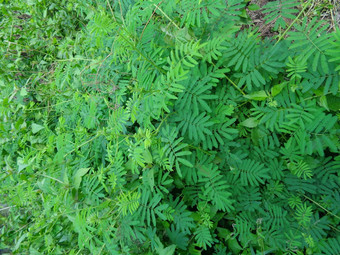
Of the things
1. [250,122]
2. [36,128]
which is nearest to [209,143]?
[250,122]

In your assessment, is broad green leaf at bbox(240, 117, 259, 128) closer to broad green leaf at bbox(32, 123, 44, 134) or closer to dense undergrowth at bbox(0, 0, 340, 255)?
dense undergrowth at bbox(0, 0, 340, 255)

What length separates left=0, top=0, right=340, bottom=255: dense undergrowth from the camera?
4.12 feet

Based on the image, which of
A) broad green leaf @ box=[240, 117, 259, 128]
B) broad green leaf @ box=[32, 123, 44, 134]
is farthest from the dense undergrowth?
broad green leaf @ box=[32, 123, 44, 134]

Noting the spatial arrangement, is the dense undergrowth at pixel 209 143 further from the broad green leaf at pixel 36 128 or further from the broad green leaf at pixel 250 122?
the broad green leaf at pixel 36 128

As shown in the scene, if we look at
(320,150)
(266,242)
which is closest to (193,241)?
(266,242)

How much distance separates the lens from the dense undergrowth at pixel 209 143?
125 cm

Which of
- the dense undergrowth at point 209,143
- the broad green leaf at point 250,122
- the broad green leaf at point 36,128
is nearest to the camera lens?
the dense undergrowth at point 209,143

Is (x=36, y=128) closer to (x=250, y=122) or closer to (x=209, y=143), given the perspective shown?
(x=209, y=143)

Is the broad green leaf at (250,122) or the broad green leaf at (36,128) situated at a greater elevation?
the broad green leaf at (250,122)

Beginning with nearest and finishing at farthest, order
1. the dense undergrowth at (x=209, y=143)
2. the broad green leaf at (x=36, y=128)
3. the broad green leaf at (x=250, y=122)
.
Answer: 1. the dense undergrowth at (x=209, y=143)
2. the broad green leaf at (x=250, y=122)
3. the broad green leaf at (x=36, y=128)

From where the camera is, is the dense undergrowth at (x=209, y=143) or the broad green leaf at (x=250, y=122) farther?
the broad green leaf at (x=250, y=122)

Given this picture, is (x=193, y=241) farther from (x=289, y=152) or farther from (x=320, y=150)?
(x=320, y=150)

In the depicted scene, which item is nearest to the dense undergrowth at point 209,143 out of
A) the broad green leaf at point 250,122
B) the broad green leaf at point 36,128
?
the broad green leaf at point 250,122

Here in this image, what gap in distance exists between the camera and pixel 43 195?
1893 millimetres
